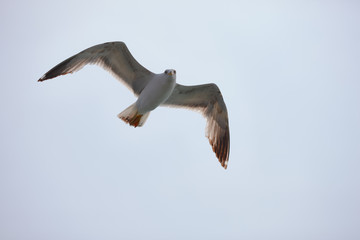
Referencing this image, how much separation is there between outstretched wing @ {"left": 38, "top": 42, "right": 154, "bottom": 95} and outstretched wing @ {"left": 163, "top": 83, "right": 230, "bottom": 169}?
2.77 ft

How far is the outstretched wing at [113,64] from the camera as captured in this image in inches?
341

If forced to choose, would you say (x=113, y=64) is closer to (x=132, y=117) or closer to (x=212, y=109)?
(x=132, y=117)

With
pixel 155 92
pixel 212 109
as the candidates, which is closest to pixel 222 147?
pixel 212 109

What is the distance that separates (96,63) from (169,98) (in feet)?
5.88

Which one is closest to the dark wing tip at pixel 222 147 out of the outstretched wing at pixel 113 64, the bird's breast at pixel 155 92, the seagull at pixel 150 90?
the seagull at pixel 150 90

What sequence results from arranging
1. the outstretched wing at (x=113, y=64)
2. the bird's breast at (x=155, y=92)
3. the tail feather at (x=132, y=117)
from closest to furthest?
the outstretched wing at (x=113, y=64), the bird's breast at (x=155, y=92), the tail feather at (x=132, y=117)

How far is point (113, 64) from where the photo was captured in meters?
9.12

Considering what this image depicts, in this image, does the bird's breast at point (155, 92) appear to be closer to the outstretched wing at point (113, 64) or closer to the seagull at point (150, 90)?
the seagull at point (150, 90)

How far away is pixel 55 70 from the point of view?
28.4 feet

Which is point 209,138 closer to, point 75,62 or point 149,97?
point 149,97

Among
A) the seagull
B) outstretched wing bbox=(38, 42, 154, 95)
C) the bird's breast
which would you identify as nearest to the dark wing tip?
the seagull

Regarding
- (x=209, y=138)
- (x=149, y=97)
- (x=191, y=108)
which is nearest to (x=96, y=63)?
(x=149, y=97)

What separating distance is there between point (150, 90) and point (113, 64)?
0.98m

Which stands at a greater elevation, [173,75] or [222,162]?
[173,75]
